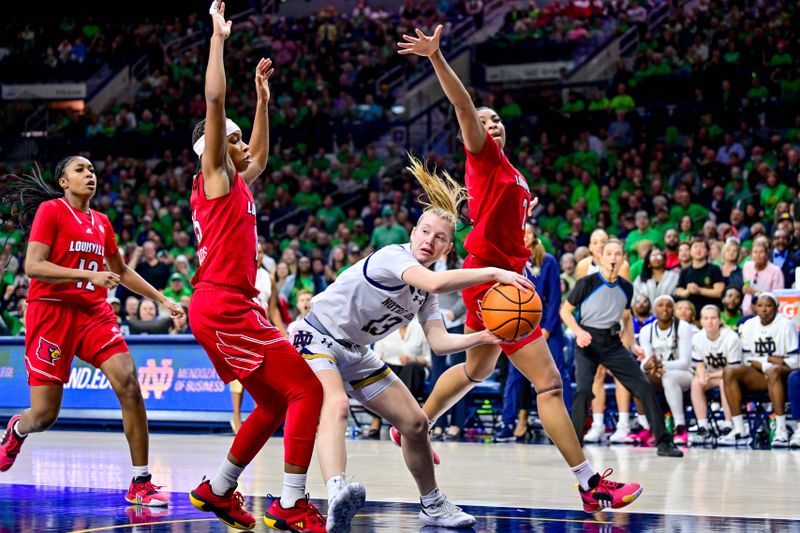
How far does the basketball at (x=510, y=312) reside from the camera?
552 centimetres

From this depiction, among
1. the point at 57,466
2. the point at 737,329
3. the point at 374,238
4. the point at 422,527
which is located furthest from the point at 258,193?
the point at 422,527

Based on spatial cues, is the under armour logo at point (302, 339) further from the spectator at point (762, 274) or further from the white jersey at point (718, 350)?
the spectator at point (762, 274)

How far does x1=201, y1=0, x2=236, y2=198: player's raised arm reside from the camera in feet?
18.6

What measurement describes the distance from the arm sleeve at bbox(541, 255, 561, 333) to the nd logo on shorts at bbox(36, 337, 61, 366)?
5664mm

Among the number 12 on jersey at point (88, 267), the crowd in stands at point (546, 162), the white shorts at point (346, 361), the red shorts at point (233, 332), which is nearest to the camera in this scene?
the red shorts at point (233, 332)

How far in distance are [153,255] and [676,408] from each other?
364 inches

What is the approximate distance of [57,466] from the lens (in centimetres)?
970

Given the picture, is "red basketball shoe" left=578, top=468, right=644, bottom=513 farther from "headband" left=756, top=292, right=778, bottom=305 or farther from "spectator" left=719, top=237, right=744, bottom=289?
"spectator" left=719, top=237, right=744, bottom=289

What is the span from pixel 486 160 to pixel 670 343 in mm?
6344

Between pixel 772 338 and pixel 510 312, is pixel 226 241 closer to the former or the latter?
pixel 510 312

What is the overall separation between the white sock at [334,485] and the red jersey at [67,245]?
8.33 feet

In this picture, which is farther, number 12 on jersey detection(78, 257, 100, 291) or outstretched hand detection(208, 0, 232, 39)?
number 12 on jersey detection(78, 257, 100, 291)

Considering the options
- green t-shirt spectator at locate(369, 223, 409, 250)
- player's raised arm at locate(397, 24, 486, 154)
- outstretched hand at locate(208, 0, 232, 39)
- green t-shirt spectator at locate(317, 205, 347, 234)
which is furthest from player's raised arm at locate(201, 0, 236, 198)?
green t-shirt spectator at locate(317, 205, 347, 234)

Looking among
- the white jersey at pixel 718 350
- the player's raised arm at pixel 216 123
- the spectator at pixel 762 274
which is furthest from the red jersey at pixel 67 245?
the spectator at pixel 762 274
